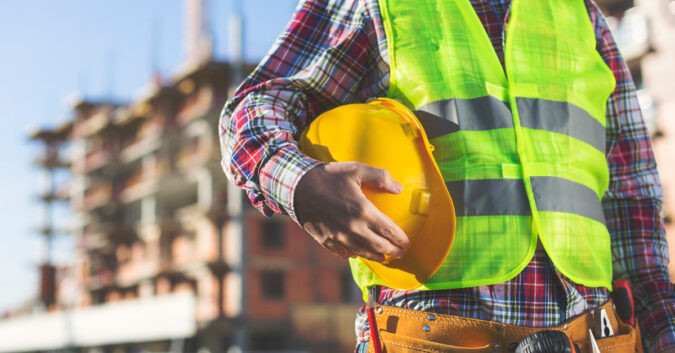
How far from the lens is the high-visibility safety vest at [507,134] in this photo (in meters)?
1.30

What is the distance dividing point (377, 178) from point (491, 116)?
0.41 metres

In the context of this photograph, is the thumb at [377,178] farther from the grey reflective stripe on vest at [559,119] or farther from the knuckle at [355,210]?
the grey reflective stripe on vest at [559,119]

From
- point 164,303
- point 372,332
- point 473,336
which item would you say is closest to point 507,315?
point 473,336

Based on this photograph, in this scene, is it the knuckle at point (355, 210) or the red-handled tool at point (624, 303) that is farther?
the red-handled tool at point (624, 303)

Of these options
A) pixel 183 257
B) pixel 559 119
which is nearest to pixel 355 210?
pixel 559 119

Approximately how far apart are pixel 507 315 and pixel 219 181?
30.4 meters

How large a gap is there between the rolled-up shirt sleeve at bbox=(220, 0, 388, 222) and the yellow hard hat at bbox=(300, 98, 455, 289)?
8 cm

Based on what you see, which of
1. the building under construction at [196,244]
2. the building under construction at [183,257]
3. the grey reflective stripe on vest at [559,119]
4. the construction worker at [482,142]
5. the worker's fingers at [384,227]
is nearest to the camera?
the worker's fingers at [384,227]

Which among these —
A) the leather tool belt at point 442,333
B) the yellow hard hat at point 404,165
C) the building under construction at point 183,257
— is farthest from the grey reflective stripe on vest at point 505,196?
the building under construction at point 183,257

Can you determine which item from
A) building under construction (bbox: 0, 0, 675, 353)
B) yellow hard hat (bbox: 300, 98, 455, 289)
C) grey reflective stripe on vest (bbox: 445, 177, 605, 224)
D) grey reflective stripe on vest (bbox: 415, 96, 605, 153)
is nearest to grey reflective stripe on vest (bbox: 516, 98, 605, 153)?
grey reflective stripe on vest (bbox: 415, 96, 605, 153)

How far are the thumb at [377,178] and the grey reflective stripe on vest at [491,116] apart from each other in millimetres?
303

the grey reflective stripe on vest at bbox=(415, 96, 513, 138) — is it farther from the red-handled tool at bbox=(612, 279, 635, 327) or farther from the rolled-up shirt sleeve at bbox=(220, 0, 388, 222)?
the red-handled tool at bbox=(612, 279, 635, 327)

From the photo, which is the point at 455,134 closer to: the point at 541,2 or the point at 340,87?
the point at 340,87

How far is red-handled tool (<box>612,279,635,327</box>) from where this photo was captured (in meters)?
1.49
